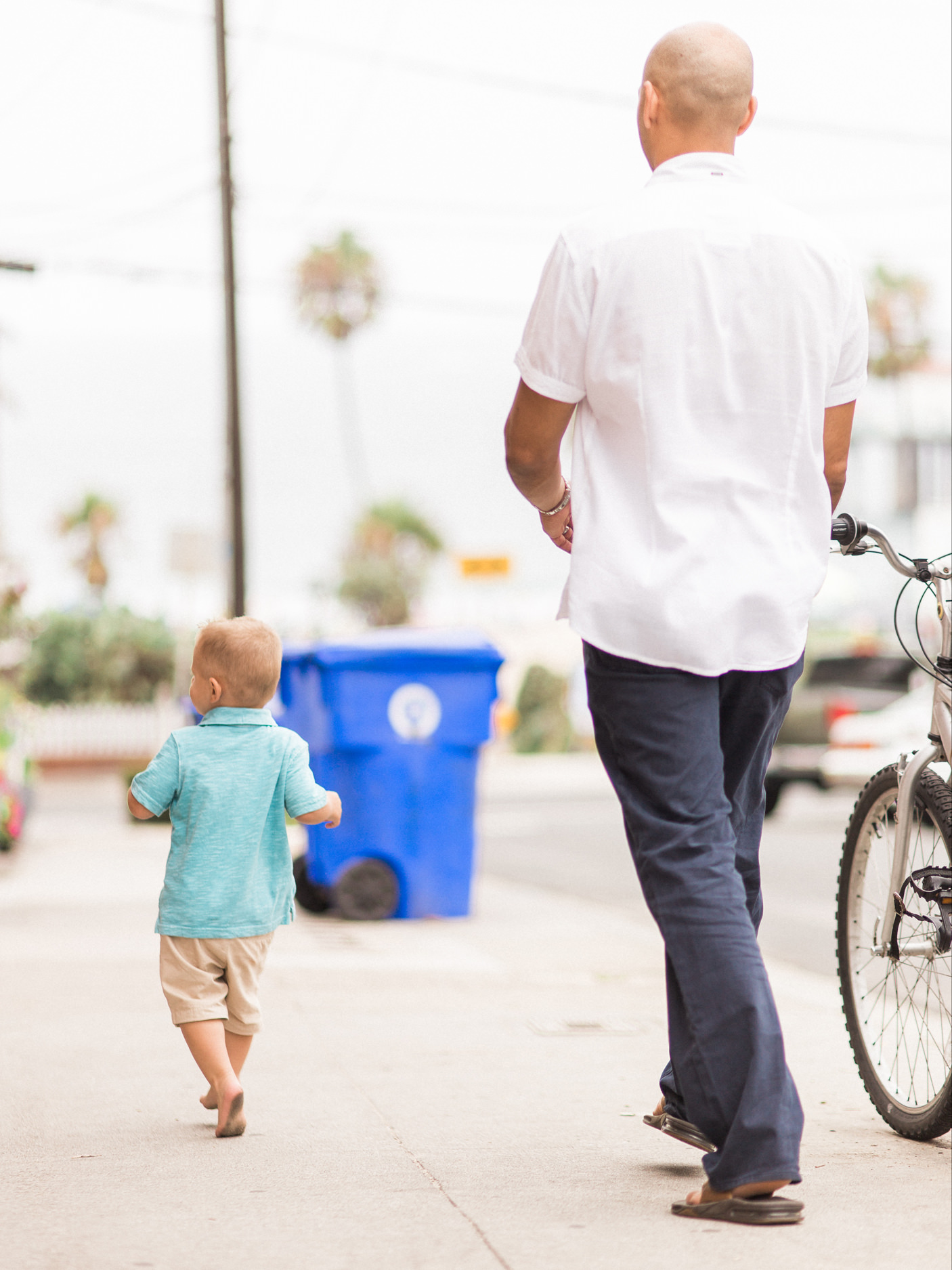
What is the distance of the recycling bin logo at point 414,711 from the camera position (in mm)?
8242

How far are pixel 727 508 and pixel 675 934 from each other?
0.76m

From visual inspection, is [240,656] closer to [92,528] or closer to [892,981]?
[892,981]

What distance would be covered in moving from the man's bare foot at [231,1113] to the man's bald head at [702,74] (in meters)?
2.24

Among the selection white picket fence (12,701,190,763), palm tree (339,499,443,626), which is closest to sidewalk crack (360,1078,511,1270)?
white picket fence (12,701,190,763)

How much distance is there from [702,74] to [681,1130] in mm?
1981

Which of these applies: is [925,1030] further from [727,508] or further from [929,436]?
[929,436]

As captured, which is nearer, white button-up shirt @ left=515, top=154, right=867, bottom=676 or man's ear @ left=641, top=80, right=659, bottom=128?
white button-up shirt @ left=515, top=154, right=867, bottom=676

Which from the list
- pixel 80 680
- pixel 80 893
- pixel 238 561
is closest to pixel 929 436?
pixel 80 680

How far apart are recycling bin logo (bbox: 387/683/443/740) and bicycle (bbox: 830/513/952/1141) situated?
430cm

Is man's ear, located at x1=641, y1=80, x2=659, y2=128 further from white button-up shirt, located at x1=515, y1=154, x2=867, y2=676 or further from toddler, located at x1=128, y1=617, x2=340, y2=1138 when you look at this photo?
toddler, located at x1=128, y1=617, x2=340, y2=1138

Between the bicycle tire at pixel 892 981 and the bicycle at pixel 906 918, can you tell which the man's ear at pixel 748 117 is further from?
the bicycle tire at pixel 892 981

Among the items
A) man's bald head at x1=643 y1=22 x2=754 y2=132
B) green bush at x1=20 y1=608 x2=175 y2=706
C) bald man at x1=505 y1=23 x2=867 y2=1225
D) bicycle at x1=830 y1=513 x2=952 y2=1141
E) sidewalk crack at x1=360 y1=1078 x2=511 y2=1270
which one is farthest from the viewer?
green bush at x1=20 y1=608 x2=175 y2=706

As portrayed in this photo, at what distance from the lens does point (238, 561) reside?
14156 millimetres

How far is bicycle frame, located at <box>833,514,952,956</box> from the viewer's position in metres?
3.71
